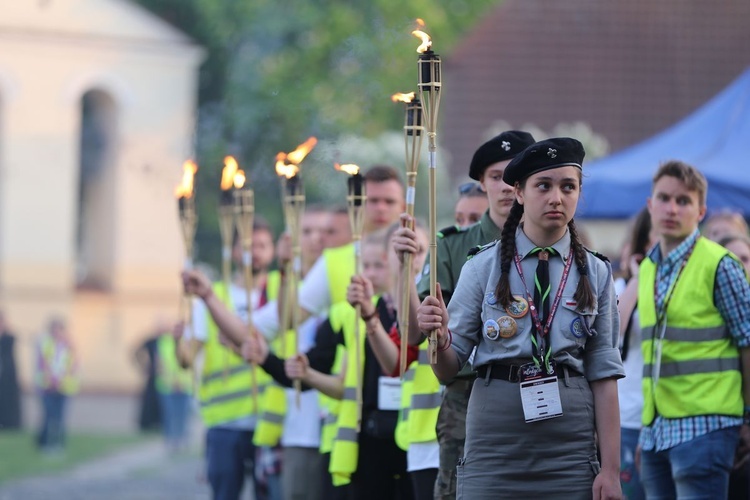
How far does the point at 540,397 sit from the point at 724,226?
3681 millimetres

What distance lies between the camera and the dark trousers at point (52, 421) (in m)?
22.7

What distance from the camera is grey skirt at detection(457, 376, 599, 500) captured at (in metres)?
5.50

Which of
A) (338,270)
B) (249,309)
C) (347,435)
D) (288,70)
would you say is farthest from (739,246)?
(288,70)

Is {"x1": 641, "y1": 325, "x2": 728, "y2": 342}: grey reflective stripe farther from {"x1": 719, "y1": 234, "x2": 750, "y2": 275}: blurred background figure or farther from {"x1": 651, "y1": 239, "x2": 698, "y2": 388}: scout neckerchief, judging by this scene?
{"x1": 719, "y1": 234, "x2": 750, "y2": 275}: blurred background figure

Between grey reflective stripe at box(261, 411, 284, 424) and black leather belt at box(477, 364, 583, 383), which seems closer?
black leather belt at box(477, 364, 583, 383)

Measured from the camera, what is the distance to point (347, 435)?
25.9ft

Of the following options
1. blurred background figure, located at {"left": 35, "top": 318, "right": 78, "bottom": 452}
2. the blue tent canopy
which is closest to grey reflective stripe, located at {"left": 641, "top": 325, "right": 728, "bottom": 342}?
the blue tent canopy

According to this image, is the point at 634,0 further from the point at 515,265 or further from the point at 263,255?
the point at 515,265

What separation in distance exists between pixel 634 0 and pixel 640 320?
2914 centimetres

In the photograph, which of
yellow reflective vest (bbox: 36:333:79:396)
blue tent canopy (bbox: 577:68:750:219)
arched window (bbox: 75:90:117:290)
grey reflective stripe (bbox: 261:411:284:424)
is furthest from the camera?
arched window (bbox: 75:90:117:290)

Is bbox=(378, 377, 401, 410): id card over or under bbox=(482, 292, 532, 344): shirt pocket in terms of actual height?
under

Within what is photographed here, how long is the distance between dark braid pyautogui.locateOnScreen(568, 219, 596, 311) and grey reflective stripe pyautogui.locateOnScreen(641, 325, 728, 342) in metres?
1.79

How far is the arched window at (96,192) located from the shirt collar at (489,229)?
97.9 ft

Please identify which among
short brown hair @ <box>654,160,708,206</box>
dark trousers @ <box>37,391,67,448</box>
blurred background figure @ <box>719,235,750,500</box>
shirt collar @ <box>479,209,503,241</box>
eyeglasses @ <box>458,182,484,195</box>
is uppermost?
short brown hair @ <box>654,160,708,206</box>
